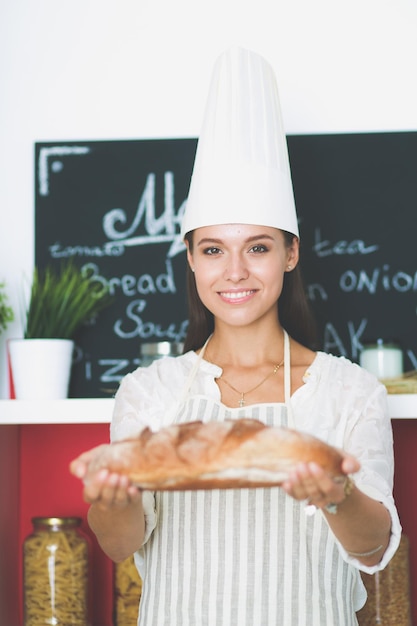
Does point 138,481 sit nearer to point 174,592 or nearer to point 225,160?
point 174,592

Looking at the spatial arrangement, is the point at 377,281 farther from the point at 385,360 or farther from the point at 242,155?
the point at 242,155

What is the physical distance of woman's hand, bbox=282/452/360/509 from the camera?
38.9 inches

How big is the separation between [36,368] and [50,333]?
0.09 meters

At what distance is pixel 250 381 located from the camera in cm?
154

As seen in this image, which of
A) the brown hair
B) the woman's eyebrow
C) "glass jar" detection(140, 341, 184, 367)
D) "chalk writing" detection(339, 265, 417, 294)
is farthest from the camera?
"chalk writing" detection(339, 265, 417, 294)

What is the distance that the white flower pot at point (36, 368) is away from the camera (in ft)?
6.01

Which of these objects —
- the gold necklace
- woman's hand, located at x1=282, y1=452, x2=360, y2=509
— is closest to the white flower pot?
the gold necklace

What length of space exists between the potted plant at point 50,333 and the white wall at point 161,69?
6.0 inches

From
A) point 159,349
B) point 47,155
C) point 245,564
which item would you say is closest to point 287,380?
point 245,564

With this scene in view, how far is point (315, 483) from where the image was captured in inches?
39.4

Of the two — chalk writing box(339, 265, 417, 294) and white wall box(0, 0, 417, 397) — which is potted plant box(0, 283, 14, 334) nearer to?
white wall box(0, 0, 417, 397)

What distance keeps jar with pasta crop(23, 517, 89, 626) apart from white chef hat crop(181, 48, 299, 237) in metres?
0.69

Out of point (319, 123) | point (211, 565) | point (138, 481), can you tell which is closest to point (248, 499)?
point (211, 565)

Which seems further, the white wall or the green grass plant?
the white wall
